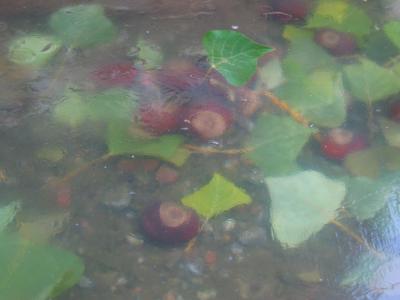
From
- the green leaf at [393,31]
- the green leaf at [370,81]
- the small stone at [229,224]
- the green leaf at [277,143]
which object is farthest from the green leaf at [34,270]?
the green leaf at [393,31]

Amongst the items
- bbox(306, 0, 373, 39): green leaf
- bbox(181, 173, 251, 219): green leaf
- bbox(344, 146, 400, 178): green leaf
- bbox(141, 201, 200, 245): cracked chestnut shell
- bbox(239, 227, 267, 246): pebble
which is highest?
bbox(306, 0, 373, 39): green leaf

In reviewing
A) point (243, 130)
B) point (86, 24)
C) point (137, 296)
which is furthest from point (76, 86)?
point (137, 296)

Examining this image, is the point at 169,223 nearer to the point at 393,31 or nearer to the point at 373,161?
the point at 373,161

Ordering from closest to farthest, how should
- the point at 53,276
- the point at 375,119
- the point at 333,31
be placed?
the point at 53,276
the point at 375,119
the point at 333,31

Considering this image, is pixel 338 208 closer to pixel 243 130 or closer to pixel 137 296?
pixel 243 130

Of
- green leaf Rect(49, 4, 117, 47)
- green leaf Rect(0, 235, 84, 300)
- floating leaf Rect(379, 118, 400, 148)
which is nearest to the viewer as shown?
green leaf Rect(0, 235, 84, 300)

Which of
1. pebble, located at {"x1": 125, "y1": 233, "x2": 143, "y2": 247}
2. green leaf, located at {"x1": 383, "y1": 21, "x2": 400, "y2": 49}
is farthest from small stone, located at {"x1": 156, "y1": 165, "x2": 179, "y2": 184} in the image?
green leaf, located at {"x1": 383, "y1": 21, "x2": 400, "y2": 49}

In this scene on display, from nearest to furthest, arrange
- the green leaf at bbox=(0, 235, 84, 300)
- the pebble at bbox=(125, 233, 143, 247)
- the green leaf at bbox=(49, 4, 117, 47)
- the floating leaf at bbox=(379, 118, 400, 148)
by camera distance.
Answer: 1. the green leaf at bbox=(0, 235, 84, 300)
2. the pebble at bbox=(125, 233, 143, 247)
3. the floating leaf at bbox=(379, 118, 400, 148)
4. the green leaf at bbox=(49, 4, 117, 47)

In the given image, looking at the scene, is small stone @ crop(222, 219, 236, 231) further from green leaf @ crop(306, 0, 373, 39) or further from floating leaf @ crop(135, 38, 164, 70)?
green leaf @ crop(306, 0, 373, 39)
